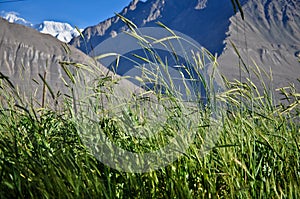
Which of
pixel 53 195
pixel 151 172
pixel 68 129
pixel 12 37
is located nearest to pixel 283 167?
pixel 151 172

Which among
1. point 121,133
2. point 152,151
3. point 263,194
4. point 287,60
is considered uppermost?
point 287,60

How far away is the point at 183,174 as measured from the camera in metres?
1.38

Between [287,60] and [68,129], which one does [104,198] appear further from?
[287,60]

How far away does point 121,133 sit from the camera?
1.84m

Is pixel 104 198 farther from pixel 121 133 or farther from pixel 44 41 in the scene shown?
pixel 44 41

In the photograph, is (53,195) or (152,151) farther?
(152,151)

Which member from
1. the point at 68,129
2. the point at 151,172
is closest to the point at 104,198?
the point at 151,172

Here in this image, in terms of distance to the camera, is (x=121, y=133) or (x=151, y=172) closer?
(x=151, y=172)

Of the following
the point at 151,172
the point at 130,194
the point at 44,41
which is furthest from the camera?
the point at 44,41

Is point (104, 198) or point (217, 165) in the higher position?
point (217, 165)

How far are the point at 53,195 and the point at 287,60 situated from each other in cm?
18307

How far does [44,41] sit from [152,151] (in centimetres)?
9798

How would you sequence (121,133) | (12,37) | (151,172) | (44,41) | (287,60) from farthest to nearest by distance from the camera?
(287,60) < (44,41) < (12,37) < (121,133) < (151,172)

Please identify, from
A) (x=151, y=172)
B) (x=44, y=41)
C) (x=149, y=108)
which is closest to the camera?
(x=151, y=172)
